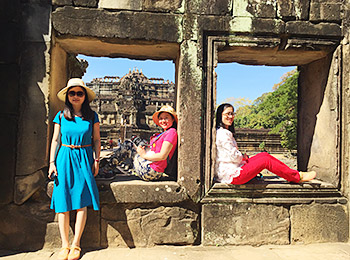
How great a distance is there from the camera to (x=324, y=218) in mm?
3131

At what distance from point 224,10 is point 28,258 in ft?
11.7

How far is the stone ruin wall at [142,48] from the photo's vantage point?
9.46ft

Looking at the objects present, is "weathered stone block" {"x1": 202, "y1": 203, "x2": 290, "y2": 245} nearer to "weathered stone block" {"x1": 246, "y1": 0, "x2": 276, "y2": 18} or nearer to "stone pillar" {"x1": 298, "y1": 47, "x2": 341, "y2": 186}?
"stone pillar" {"x1": 298, "y1": 47, "x2": 341, "y2": 186}

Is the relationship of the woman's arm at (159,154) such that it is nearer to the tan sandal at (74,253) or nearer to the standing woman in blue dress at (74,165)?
the standing woman in blue dress at (74,165)

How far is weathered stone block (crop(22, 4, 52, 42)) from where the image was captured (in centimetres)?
292

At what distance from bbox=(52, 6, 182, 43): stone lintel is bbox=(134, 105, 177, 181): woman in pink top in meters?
0.92

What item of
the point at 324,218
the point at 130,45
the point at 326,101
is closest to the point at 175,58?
the point at 130,45

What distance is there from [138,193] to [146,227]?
43 cm

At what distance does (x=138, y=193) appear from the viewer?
2.93m

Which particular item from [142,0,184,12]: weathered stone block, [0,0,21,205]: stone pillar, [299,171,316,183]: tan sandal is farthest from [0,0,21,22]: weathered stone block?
[299,171,316,183]: tan sandal

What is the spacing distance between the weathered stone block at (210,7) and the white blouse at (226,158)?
146 centimetres

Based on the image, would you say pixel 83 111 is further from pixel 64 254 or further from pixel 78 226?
pixel 64 254

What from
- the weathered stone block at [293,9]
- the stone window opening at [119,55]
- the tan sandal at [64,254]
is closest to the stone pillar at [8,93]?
the stone window opening at [119,55]

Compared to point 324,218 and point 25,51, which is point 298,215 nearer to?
point 324,218
